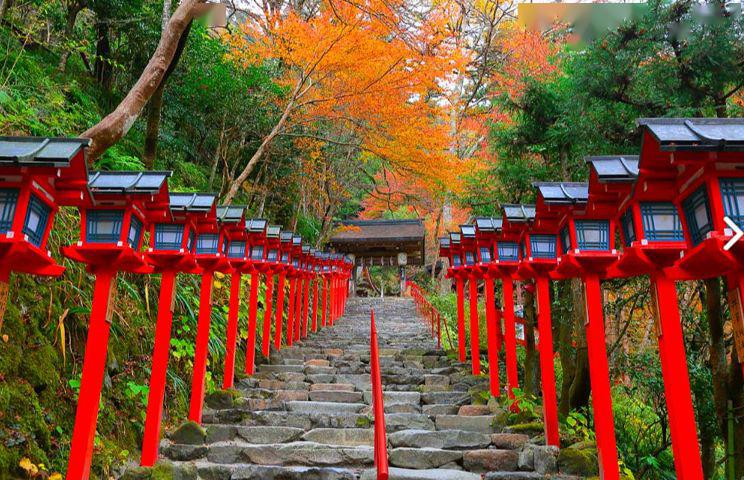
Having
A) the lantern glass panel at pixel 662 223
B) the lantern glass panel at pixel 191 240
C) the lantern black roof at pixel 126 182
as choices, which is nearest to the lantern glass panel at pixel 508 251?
the lantern glass panel at pixel 662 223

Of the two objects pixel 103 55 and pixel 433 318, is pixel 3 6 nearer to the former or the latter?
pixel 103 55

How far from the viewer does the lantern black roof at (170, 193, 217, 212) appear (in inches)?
223

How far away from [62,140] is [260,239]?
5448mm

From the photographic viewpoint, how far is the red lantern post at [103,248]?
417cm

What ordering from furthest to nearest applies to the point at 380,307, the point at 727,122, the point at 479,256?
the point at 380,307 → the point at 479,256 → the point at 727,122

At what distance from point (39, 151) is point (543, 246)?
5.38m

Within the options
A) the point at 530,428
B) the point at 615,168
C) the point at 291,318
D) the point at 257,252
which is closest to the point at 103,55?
the point at 257,252

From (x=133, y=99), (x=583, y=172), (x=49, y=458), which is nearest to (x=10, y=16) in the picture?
(x=133, y=99)

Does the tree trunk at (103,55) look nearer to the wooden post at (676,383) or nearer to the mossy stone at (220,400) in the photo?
the mossy stone at (220,400)

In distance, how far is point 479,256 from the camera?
8734 millimetres

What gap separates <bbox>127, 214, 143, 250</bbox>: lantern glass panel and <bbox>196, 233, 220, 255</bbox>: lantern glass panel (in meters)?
1.80

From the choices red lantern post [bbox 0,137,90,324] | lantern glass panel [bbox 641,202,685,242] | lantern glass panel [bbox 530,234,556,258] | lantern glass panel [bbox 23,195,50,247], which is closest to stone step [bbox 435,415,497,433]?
lantern glass panel [bbox 530,234,556,258]

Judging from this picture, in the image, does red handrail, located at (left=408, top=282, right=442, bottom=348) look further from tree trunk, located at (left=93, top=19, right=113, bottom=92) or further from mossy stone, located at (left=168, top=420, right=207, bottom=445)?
tree trunk, located at (left=93, top=19, right=113, bottom=92)

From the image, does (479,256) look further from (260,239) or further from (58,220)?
(58,220)
